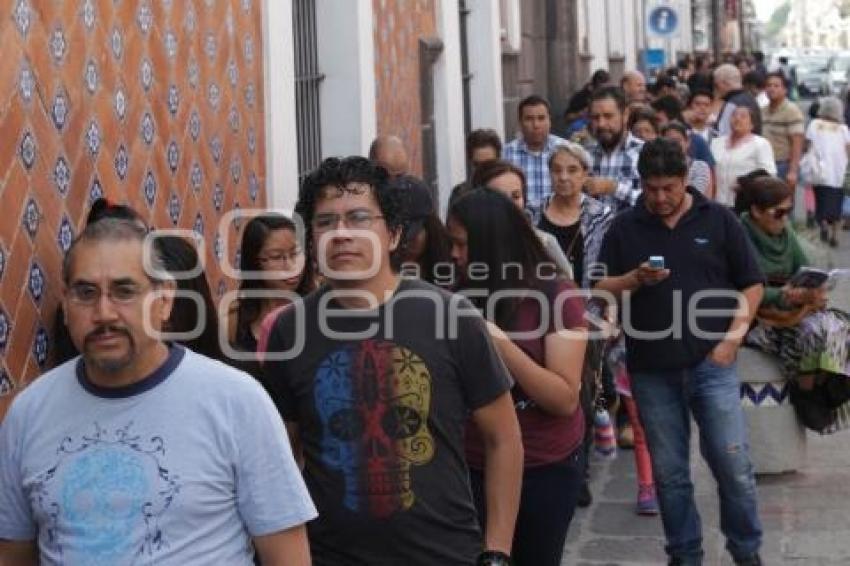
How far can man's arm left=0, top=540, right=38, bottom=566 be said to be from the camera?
364 cm

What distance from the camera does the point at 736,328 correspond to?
6.77 metres

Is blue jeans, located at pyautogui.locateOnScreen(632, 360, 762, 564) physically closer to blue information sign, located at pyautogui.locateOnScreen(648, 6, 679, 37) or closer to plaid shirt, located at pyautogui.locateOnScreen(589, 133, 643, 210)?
plaid shirt, located at pyautogui.locateOnScreen(589, 133, 643, 210)

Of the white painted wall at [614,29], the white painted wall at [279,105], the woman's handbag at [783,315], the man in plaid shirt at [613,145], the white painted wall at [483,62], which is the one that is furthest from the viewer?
the white painted wall at [614,29]

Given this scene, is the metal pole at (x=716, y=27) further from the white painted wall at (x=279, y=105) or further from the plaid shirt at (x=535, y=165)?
the white painted wall at (x=279, y=105)

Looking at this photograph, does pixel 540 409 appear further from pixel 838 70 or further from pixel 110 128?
pixel 838 70

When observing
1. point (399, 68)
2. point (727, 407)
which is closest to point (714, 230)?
point (727, 407)

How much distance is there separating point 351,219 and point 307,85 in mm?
5930

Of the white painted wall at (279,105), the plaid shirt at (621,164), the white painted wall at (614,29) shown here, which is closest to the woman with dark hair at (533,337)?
the white painted wall at (279,105)

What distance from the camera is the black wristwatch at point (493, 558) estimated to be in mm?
4375

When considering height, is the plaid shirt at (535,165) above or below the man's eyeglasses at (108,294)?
above

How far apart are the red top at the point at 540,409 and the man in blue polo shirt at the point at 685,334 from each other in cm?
161

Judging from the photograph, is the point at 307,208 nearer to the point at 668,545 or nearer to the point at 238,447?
the point at 238,447

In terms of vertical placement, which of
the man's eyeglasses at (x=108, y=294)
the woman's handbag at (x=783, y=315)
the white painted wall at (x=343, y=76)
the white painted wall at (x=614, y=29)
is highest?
the white painted wall at (x=614, y=29)

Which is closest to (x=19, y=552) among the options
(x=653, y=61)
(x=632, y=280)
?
(x=632, y=280)
